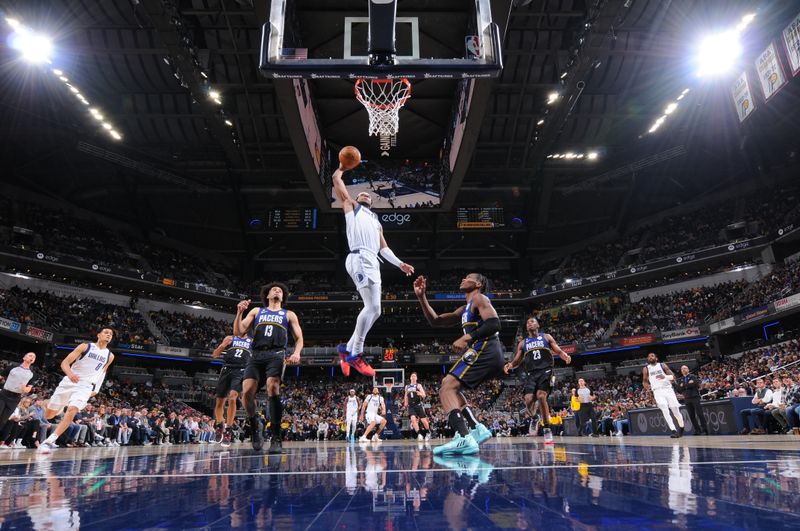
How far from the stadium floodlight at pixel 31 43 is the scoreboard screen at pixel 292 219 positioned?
1520 centimetres

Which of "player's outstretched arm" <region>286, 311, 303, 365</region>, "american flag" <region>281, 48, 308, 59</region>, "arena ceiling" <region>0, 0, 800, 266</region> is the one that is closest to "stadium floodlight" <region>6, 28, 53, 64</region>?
"arena ceiling" <region>0, 0, 800, 266</region>

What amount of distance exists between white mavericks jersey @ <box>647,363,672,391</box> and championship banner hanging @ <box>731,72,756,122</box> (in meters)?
14.6

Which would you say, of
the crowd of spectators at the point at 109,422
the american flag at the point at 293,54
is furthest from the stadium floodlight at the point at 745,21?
the crowd of spectators at the point at 109,422

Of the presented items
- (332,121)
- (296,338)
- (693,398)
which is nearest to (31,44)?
(332,121)

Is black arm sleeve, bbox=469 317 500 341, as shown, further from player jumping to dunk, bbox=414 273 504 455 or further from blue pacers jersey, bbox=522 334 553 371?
blue pacers jersey, bbox=522 334 553 371

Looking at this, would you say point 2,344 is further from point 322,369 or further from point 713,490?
point 713,490

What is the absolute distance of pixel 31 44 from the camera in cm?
1814

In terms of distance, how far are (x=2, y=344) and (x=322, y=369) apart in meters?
19.9

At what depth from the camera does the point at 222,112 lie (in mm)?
21641

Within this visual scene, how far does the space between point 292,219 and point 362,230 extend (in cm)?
2736

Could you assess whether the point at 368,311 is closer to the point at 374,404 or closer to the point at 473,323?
the point at 473,323

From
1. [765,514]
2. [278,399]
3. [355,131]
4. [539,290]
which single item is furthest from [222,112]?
[539,290]

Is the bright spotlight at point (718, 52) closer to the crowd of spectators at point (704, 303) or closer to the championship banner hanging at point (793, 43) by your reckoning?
the championship banner hanging at point (793, 43)

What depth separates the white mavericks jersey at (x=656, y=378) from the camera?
1052 centimetres
